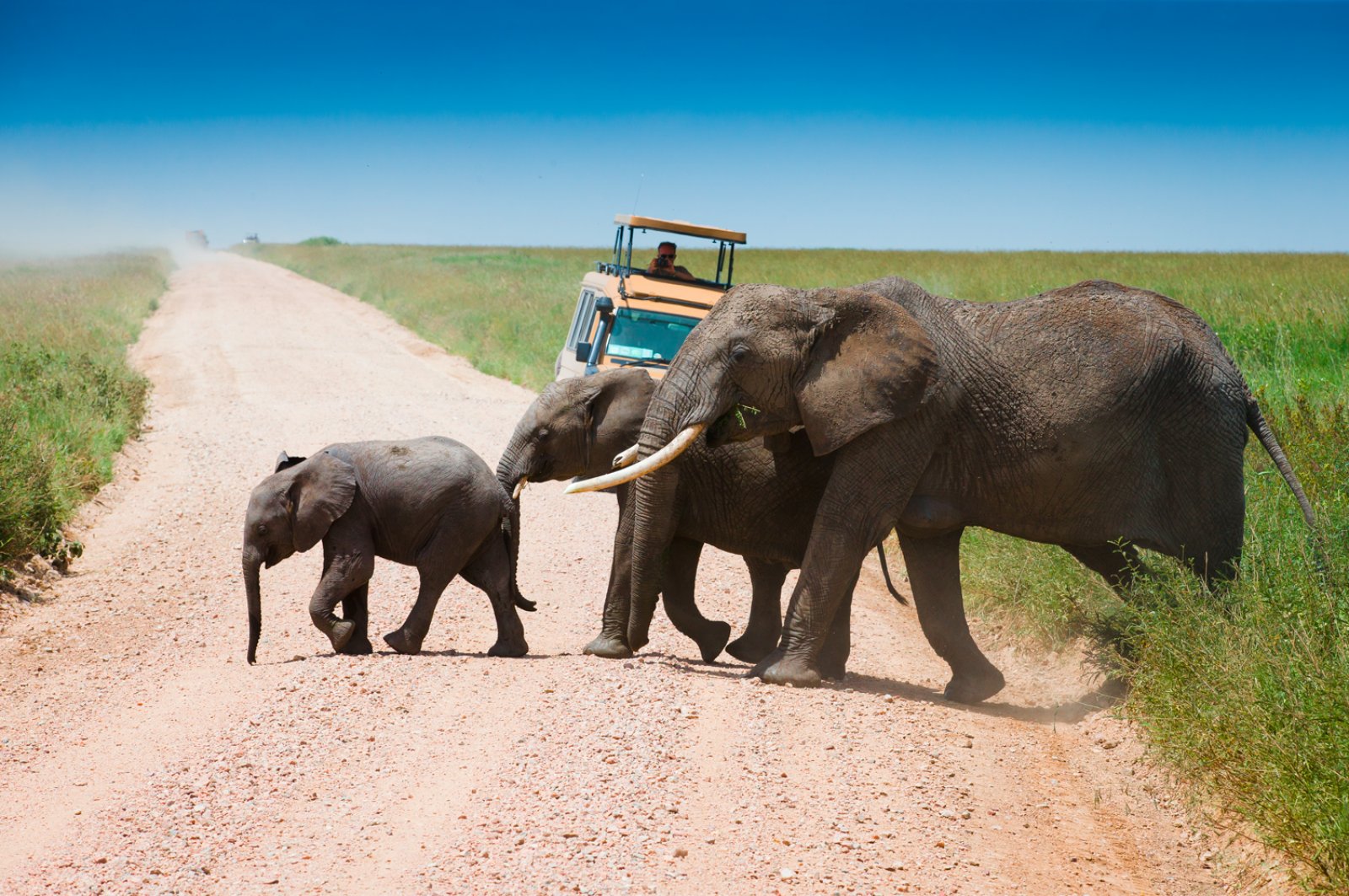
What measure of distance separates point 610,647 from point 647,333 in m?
7.08

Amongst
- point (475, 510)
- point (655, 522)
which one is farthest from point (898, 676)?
point (475, 510)

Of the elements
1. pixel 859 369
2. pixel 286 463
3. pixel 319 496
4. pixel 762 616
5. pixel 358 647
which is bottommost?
pixel 358 647

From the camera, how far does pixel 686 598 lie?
8.72 m

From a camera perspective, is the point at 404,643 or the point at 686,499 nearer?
the point at 686,499

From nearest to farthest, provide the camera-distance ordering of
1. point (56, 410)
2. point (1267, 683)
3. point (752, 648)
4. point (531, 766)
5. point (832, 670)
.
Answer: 1. point (1267, 683)
2. point (531, 766)
3. point (832, 670)
4. point (752, 648)
5. point (56, 410)

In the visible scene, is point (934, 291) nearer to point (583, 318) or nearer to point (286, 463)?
point (583, 318)

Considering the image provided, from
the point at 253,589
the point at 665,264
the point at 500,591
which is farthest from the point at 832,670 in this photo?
the point at 665,264

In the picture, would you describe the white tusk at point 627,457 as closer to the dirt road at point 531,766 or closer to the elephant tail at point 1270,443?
the dirt road at point 531,766

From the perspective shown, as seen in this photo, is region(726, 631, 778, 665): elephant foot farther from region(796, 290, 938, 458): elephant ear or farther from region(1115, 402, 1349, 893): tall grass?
region(1115, 402, 1349, 893): tall grass

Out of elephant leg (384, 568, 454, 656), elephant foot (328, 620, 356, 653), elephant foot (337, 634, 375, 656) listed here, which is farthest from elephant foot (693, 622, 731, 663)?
elephant foot (328, 620, 356, 653)

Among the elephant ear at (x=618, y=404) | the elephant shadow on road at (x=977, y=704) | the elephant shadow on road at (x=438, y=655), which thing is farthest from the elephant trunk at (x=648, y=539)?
the elephant shadow on road at (x=438, y=655)

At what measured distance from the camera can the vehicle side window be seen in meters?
16.2

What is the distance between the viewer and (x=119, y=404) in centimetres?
1773

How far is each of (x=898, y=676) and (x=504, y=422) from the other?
9962mm
